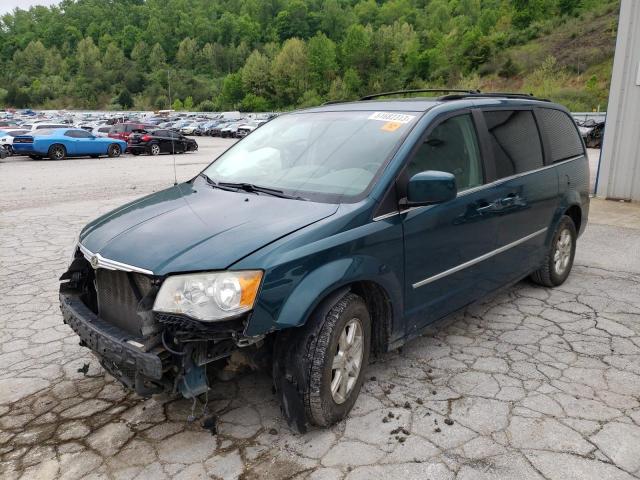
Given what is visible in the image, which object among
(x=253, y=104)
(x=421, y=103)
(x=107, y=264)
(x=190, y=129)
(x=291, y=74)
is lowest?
(x=107, y=264)

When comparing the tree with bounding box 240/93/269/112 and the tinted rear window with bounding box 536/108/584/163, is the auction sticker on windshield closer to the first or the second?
the tinted rear window with bounding box 536/108/584/163

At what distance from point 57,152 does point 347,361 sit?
21.6 meters

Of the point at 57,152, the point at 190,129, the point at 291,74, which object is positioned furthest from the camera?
the point at 291,74

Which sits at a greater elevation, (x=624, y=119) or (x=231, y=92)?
(x=231, y=92)

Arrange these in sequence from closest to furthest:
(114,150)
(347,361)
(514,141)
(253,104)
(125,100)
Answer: (347,361) → (514,141) → (114,150) → (253,104) → (125,100)

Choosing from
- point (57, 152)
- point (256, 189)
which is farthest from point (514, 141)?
point (57, 152)

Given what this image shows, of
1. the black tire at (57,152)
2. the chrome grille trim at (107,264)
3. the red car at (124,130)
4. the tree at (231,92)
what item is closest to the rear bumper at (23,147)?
the black tire at (57,152)

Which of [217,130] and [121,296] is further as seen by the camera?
[217,130]

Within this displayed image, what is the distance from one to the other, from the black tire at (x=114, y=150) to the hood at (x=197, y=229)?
21.7 m

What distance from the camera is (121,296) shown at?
A: 2803mm

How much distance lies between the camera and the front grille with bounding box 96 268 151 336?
2.71m

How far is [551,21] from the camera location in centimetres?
8675

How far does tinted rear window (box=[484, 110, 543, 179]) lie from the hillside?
63.0 m

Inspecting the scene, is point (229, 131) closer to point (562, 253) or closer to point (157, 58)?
point (562, 253)
